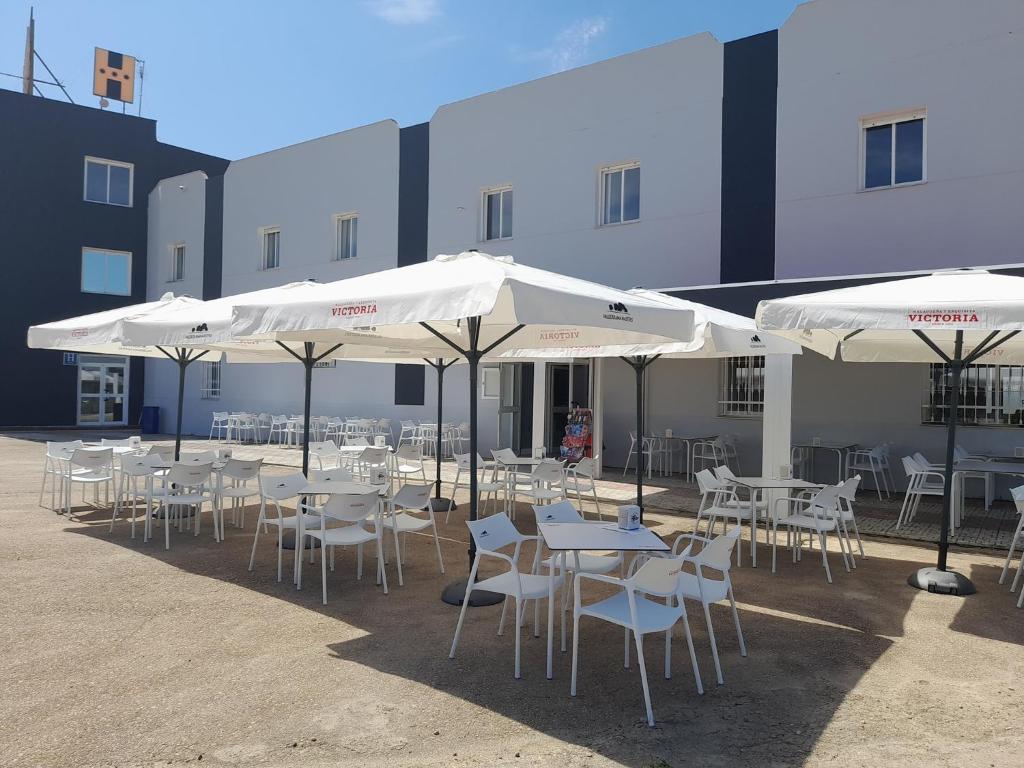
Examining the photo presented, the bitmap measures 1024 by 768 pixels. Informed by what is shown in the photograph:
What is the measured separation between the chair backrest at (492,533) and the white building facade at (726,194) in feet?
20.6

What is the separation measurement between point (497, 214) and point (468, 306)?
11.7 m

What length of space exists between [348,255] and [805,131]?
10.8m

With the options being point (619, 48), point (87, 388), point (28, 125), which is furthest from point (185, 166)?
point (619, 48)

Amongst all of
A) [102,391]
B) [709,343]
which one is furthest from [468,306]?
[102,391]

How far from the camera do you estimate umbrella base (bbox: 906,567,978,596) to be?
5801mm

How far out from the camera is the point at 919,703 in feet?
12.4

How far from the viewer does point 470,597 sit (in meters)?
5.28

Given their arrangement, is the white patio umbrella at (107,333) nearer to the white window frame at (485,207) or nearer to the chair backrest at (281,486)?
the chair backrest at (281,486)

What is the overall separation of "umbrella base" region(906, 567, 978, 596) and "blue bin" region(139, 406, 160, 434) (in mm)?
20992

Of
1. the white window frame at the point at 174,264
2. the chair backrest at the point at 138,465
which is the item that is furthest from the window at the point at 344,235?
the chair backrest at the point at 138,465

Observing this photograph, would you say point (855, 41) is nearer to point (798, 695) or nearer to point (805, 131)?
point (805, 131)

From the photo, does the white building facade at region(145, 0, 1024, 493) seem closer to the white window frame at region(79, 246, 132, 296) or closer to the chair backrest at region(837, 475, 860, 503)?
the chair backrest at region(837, 475, 860, 503)

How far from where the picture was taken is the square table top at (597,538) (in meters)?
4.05

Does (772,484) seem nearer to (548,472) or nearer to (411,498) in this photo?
(548,472)
